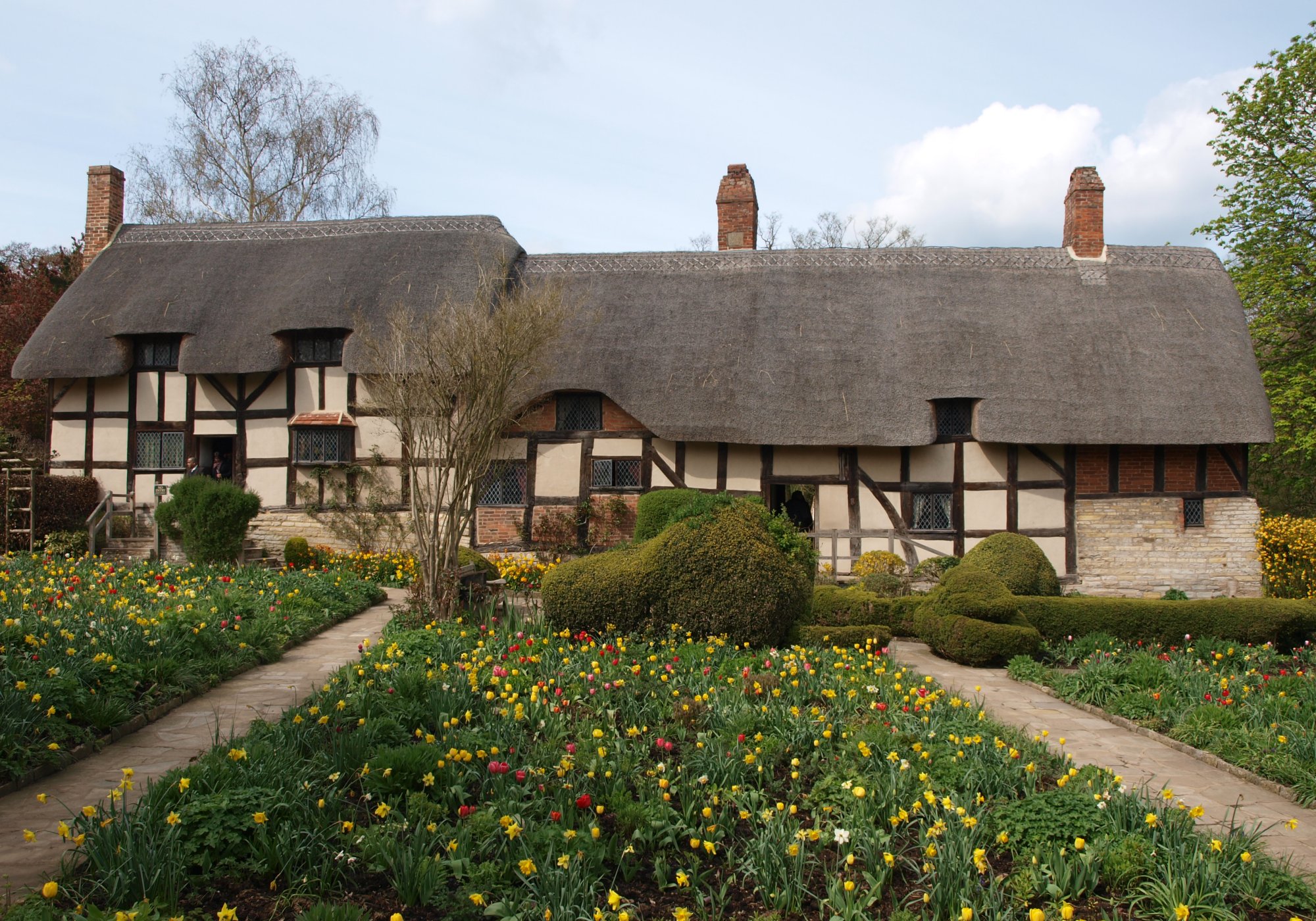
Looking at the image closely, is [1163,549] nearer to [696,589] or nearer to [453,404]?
[696,589]

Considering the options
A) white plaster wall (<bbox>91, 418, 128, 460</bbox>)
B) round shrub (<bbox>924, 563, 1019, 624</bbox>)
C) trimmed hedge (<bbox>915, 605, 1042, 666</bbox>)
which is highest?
white plaster wall (<bbox>91, 418, 128, 460</bbox>)

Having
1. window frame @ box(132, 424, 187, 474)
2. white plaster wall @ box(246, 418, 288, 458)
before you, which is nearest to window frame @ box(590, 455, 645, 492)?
white plaster wall @ box(246, 418, 288, 458)

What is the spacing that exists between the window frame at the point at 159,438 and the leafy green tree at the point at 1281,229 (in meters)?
21.3

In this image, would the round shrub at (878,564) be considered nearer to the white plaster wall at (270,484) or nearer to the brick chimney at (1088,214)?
the brick chimney at (1088,214)

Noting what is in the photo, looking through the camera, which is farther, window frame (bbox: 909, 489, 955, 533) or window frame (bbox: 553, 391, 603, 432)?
window frame (bbox: 553, 391, 603, 432)

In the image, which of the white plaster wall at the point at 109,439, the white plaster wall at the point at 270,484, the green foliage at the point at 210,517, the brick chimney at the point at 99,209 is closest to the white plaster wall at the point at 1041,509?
the green foliage at the point at 210,517

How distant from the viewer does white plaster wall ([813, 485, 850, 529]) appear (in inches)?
572

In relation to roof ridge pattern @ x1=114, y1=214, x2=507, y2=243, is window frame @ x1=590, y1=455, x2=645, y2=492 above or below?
below

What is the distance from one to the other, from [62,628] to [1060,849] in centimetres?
700

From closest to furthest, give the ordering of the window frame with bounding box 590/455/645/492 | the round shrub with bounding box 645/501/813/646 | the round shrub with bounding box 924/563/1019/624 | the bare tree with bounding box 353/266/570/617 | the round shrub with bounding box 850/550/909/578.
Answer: the round shrub with bounding box 645/501/813/646 → the bare tree with bounding box 353/266/570/617 → the round shrub with bounding box 924/563/1019/624 → the round shrub with bounding box 850/550/909/578 → the window frame with bounding box 590/455/645/492

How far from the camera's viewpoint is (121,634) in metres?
6.72

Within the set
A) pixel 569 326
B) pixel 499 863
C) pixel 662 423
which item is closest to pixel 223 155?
pixel 569 326

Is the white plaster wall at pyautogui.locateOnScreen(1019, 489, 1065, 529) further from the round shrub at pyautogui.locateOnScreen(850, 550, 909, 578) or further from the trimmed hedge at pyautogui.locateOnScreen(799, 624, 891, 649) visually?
the trimmed hedge at pyautogui.locateOnScreen(799, 624, 891, 649)

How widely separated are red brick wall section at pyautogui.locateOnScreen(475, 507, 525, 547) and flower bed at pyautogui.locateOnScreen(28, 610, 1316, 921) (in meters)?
9.34
